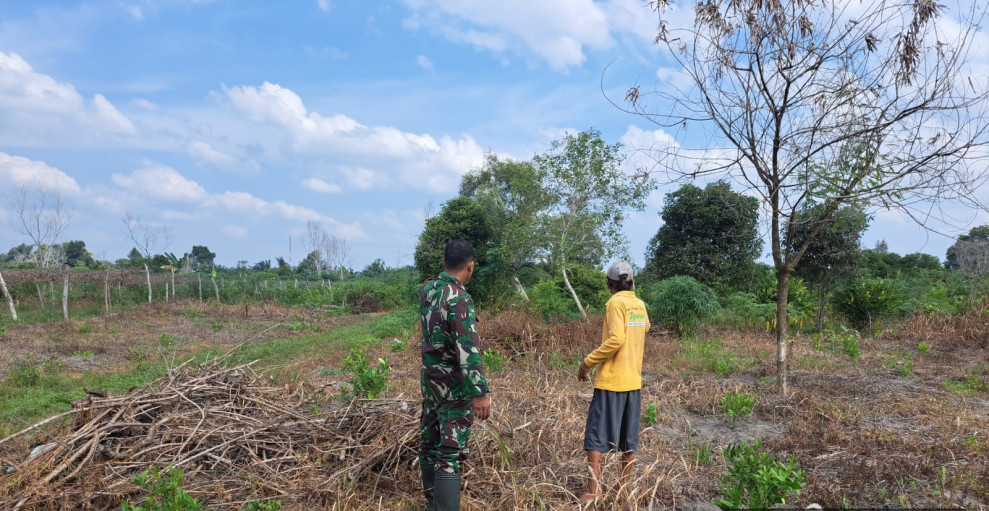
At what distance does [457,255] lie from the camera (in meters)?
3.48

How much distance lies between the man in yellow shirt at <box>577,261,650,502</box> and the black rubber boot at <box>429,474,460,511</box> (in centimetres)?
82

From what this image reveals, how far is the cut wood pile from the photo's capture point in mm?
3805

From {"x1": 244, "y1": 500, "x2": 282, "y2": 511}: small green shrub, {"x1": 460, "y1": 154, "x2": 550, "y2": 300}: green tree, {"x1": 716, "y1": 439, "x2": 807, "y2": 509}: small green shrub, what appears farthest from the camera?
{"x1": 460, "y1": 154, "x2": 550, "y2": 300}: green tree

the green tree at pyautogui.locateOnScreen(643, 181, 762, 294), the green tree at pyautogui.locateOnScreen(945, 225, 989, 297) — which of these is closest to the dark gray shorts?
the green tree at pyautogui.locateOnScreen(643, 181, 762, 294)

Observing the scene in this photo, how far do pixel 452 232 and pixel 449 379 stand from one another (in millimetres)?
15360

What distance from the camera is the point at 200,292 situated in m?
25.1

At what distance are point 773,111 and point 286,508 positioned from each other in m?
5.80

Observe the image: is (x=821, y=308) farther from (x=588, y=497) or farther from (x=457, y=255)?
(x=457, y=255)

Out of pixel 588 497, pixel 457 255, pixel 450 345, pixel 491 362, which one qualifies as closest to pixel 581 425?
pixel 588 497

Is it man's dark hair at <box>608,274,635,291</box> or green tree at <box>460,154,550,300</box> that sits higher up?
green tree at <box>460,154,550,300</box>

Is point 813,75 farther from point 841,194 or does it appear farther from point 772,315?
point 772,315

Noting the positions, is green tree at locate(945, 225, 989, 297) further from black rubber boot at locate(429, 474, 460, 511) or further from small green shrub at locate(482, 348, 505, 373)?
black rubber boot at locate(429, 474, 460, 511)

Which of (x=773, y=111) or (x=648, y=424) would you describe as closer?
(x=648, y=424)

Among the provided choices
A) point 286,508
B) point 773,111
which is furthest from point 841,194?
point 286,508
